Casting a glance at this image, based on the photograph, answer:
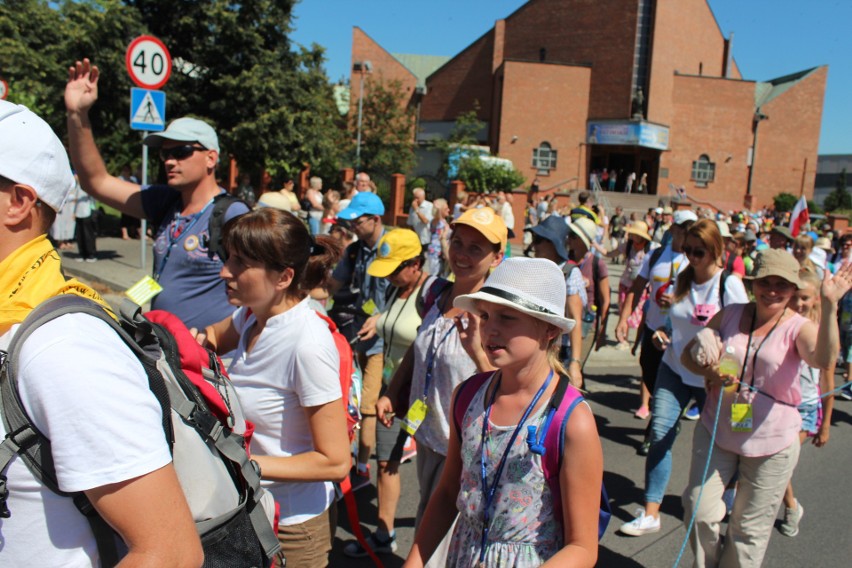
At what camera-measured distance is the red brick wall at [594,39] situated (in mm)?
46812

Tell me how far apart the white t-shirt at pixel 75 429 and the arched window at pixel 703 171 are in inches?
2064

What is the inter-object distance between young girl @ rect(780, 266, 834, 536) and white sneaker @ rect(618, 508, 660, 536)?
973mm

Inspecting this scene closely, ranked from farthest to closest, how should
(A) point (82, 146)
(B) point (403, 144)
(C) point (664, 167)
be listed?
(C) point (664, 167)
(B) point (403, 144)
(A) point (82, 146)

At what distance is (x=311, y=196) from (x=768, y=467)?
10041mm

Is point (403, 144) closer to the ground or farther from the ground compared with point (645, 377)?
farther from the ground

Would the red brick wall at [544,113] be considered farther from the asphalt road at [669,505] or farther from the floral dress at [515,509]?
the floral dress at [515,509]

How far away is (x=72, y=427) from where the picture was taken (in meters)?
1.28

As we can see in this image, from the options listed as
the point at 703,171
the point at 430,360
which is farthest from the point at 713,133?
the point at 430,360

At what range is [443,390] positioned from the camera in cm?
348

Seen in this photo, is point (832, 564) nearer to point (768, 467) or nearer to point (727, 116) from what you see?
point (768, 467)

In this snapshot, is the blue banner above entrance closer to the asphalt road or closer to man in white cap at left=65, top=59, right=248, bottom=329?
the asphalt road

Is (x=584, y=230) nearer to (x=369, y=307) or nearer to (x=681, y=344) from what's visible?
(x=681, y=344)

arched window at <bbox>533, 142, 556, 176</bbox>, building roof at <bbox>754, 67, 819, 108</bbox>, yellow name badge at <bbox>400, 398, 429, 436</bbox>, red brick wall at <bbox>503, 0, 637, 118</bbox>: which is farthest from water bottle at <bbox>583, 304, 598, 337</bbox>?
building roof at <bbox>754, 67, 819, 108</bbox>

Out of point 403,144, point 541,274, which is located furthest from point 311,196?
point 403,144
